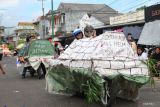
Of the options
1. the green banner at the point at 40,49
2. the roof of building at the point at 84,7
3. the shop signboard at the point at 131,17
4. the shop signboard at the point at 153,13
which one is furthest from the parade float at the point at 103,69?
the roof of building at the point at 84,7

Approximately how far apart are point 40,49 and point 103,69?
8.88 meters

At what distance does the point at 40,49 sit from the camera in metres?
17.5

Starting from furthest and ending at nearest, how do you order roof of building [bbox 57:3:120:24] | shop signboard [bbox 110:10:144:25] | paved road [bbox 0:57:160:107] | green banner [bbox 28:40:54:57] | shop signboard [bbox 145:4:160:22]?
roof of building [bbox 57:3:120:24], shop signboard [bbox 110:10:144:25], shop signboard [bbox 145:4:160:22], green banner [bbox 28:40:54:57], paved road [bbox 0:57:160:107]

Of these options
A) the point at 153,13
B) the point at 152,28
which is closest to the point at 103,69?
the point at 152,28

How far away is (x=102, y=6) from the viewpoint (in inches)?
2803

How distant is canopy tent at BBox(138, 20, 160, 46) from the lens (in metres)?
19.7

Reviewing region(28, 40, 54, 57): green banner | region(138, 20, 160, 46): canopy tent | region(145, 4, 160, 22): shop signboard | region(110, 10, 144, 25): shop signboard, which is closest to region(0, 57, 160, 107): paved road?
region(28, 40, 54, 57): green banner

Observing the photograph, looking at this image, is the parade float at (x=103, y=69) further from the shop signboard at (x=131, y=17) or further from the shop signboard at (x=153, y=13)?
the shop signboard at (x=131, y=17)

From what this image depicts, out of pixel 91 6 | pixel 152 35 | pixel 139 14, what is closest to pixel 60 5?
pixel 91 6

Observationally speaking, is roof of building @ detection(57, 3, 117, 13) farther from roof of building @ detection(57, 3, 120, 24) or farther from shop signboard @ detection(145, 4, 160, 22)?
shop signboard @ detection(145, 4, 160, 22)

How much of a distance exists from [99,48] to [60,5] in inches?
2434

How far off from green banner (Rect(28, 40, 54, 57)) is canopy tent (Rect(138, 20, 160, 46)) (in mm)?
5095

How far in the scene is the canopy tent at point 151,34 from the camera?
19.7 meters

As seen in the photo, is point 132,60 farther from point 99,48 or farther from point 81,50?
point 81,50
